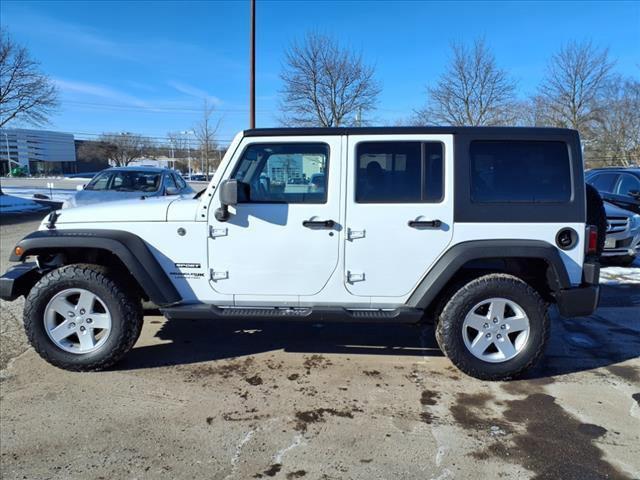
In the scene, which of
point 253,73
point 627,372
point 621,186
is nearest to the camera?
point 627,372

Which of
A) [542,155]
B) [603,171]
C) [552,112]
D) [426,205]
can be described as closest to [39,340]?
[426,205]

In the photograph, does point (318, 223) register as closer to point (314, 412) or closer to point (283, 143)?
point (283, 143)

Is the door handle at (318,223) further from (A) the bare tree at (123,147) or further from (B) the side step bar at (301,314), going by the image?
(A) the bare tree at (123,147)

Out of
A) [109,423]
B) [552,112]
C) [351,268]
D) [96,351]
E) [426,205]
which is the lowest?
[109,423]

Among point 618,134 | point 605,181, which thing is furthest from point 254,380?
point 618,134

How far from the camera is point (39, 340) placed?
3627 millimetres

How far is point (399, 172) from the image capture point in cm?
360

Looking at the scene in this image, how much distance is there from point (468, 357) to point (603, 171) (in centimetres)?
864

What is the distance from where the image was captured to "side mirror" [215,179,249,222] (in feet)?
11.0

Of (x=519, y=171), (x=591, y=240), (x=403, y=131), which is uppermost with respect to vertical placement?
(x=403, y=131)

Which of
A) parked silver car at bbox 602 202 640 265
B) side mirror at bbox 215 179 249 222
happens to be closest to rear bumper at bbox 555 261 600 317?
side mirror at bbox 215 179 249 222

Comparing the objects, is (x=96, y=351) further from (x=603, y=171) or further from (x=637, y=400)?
(x=603, y=171)

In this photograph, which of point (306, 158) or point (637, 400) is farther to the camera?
point (306, 158)

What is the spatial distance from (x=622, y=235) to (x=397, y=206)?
20.7 feet
